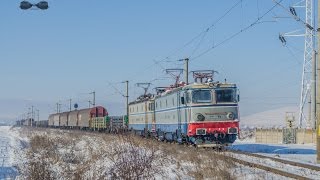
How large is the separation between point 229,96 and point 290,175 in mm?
10946

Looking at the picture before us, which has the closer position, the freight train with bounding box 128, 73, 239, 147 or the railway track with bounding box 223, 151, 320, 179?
the railway track with bounding box 223, 151, 320, 179

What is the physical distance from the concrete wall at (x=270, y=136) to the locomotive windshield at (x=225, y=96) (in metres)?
19.4

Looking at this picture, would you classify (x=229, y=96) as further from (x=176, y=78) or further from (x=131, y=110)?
(x=131, y=110)

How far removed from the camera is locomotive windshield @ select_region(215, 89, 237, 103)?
25.0 m

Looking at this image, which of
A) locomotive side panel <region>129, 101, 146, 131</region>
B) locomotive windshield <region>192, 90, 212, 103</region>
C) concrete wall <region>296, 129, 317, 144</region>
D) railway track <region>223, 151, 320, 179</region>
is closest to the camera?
railway track <region>223, 151, 320, 179</region>

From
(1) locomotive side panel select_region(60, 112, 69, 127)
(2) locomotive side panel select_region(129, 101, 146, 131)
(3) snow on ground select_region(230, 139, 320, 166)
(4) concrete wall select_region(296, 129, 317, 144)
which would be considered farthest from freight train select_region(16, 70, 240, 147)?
(1) locomotive side panel select_region(60, 112, 69, 127)

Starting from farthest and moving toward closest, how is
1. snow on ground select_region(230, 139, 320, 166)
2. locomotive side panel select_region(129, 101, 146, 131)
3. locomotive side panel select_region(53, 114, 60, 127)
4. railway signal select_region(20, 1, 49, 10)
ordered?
locomotive side panel select_region(53, 114, 60, 127) < locomotive side panel select_region(129, 101, 146, 131) < snow on ground select_region(230, 139, 320, 166) < railway signal select_region(20, 1, 49, 10)

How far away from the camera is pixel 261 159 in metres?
19.4

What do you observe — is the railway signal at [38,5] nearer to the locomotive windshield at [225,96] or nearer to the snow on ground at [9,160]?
the snow on ground at [9,160]

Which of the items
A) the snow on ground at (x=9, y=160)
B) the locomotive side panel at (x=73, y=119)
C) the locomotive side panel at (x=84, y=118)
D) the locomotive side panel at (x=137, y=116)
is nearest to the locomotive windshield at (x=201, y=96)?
the snow on ground at (x=9, y=160)

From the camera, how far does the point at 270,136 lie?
1807 inches

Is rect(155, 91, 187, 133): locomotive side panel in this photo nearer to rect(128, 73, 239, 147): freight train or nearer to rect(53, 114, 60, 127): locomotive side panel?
rect(128, 73, 239, 147): freight train

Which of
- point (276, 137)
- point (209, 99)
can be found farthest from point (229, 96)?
point (276, 137)

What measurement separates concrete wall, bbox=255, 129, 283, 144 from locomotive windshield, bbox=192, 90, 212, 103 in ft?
65.4
